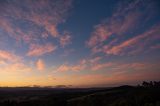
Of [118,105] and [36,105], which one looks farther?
[36,105]

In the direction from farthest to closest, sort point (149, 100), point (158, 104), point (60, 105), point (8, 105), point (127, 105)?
1. point (60, 105)
2. point (8, 105)
3. point (149, 100)
4. point (127, 105)
5. point (158, 104)

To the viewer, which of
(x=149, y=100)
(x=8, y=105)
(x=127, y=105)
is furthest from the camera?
(x=8, y=105)

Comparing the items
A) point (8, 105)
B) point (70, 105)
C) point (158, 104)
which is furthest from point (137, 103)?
point (8, 105)

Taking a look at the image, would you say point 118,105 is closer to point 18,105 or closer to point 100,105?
point 100,105

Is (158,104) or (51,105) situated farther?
(51,105)

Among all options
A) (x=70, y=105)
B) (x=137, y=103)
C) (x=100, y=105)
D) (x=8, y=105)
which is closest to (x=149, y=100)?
(x=137, y=103)

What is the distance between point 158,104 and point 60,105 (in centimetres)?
5167

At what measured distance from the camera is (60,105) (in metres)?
107

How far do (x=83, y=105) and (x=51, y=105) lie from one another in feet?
51.6

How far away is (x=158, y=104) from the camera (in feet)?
233

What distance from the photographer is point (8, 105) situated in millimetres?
98875

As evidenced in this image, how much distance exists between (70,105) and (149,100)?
41850mm

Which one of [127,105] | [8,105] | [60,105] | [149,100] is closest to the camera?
[127,105]

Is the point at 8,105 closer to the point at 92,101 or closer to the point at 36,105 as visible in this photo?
the point at 36,105
